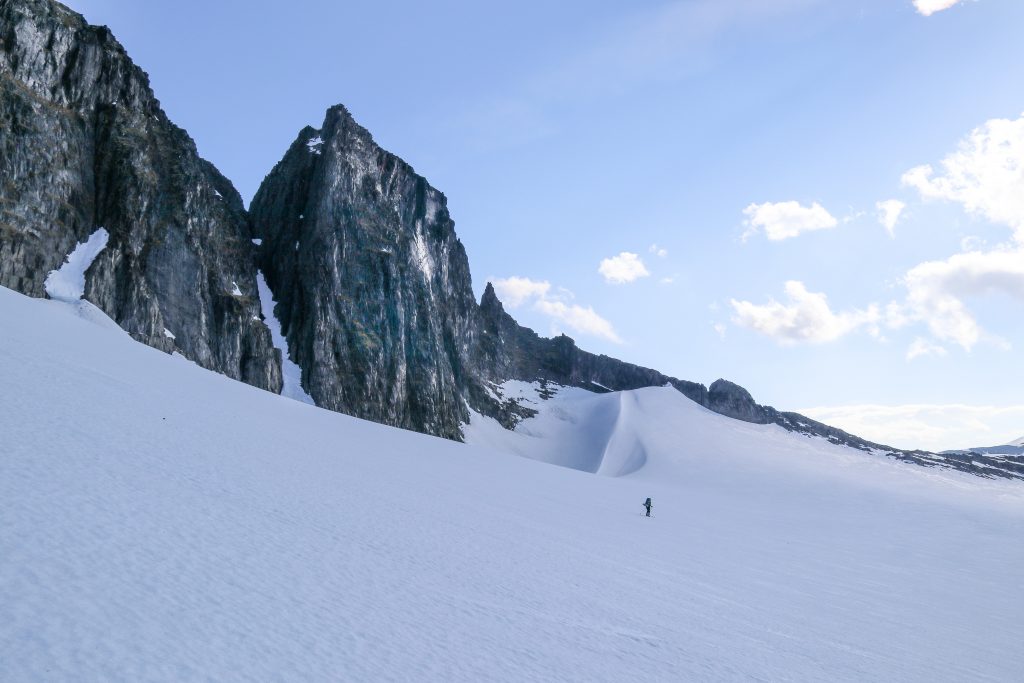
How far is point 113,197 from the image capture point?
47.4 meters

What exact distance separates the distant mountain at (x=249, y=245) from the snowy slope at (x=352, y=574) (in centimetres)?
2458

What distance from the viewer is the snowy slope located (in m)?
4.80

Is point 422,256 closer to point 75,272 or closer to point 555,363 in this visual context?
point 75,272

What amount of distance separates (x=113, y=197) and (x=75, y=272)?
9.12 m

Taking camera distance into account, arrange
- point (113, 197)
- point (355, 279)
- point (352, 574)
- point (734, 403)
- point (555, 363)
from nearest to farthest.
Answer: point (352, 574), point (113, 197), point (355, 279), point (734, 403), point (555, 363)

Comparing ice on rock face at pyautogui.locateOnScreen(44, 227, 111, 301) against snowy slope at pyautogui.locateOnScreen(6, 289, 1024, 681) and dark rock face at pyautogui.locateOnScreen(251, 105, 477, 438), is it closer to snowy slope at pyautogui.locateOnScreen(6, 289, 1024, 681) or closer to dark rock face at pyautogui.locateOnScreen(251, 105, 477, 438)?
snowy slope at pyautogui.locateOnScreen(6, 289, 1024, 681)

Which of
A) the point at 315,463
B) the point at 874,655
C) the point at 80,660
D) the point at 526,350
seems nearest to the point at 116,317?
the point at 315,463

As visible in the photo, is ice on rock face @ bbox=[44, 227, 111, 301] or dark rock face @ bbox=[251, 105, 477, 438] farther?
dark rock face @ bbox=[251, 105, 477, 438]

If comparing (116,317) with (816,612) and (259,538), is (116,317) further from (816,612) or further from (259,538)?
(816,612)

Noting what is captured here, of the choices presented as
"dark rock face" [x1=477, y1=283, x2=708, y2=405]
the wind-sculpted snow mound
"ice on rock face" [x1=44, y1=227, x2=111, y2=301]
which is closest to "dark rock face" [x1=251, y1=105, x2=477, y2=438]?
the wind-sculpted snow mound

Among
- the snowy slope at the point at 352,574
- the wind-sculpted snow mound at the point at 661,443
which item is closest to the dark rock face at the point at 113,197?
the snowy slope at the point at 352,574

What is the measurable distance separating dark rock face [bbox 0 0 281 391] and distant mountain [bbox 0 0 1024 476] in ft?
0.49

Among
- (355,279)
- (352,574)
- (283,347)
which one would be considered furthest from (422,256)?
(352,574)

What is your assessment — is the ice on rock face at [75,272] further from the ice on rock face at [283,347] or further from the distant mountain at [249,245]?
the ice on rock face at [283,347]
